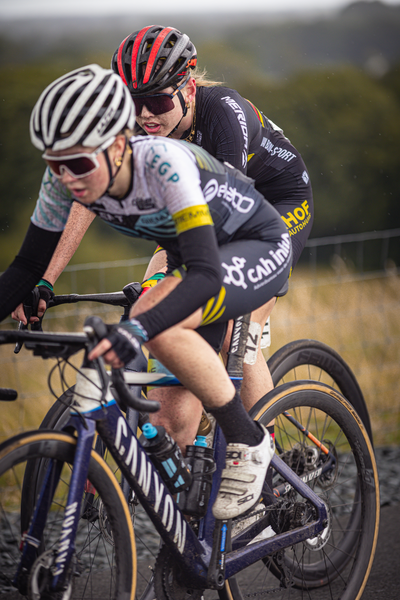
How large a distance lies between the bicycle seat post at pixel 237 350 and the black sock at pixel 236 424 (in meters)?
0.20

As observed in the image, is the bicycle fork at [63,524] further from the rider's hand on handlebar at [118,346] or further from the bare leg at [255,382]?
the bare leg at [255,382]

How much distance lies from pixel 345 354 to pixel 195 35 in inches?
598

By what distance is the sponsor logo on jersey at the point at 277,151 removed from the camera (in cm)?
293

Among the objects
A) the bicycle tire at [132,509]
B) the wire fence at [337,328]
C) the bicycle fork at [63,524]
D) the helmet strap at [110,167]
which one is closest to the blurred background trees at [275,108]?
the wire fence at [337,328]

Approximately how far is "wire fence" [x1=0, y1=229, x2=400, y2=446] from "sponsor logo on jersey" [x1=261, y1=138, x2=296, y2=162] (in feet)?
5.73

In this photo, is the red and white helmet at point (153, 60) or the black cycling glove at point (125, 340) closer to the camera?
the black cycling glove at point (125, 340)

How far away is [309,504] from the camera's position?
8.49 feet

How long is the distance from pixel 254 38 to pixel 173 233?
19997 millimetres

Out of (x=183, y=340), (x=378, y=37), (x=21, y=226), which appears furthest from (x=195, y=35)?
(x=183, y=340)

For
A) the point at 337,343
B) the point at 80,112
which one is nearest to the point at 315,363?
the point at 80,112

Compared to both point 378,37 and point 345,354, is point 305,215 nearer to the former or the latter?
point 345,354

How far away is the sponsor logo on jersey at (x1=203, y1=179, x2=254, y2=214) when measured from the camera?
2.05 m

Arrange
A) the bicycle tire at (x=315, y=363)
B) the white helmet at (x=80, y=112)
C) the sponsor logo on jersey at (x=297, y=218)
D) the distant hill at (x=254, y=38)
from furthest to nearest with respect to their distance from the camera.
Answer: the distant hill at (x=254, y=38)
the bicycle tire at (x=315, y=363)
the sponsor logo on jersey at (x=297, y=218)
the white helmet at (x=80, y=112)

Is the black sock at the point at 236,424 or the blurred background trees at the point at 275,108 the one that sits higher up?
the black sock at the point at 236,424
